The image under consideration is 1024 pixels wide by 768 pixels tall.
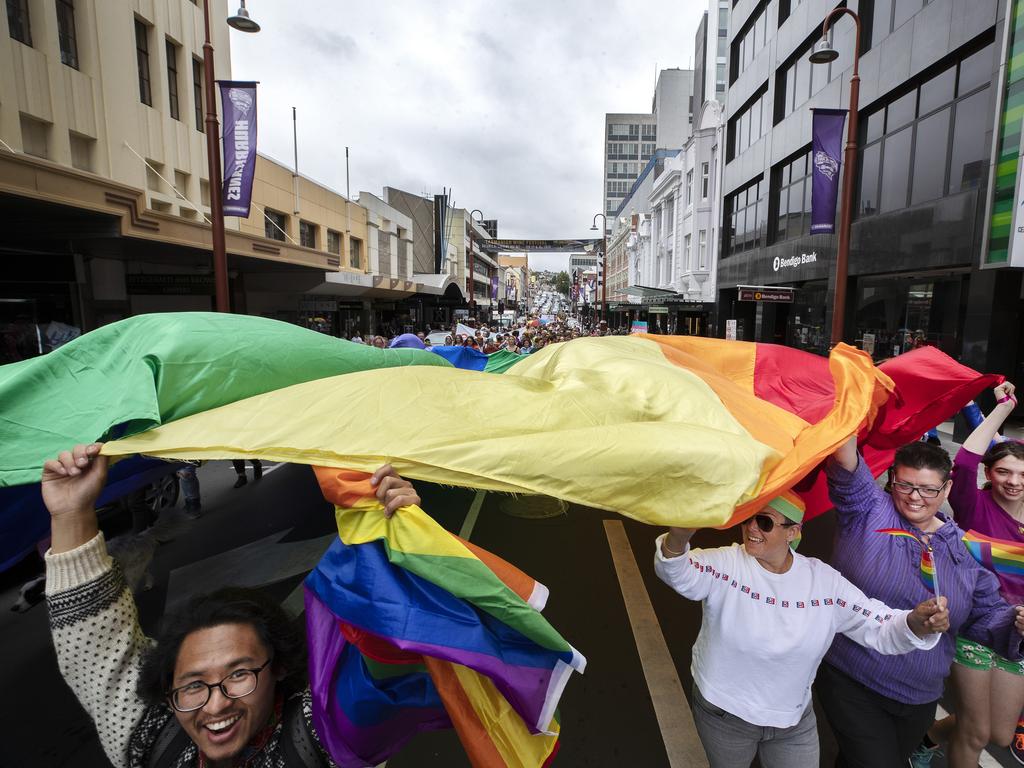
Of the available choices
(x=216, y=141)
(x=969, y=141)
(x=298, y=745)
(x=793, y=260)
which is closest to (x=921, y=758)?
(x=298, y=745)

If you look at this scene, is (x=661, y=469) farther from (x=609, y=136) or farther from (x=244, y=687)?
(x=609, y=136)

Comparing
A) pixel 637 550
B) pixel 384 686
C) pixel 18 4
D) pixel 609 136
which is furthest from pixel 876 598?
pixel 609 136

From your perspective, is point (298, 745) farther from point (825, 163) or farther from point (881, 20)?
point (881, 20)

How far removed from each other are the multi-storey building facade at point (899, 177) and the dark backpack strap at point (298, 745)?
1452 cm

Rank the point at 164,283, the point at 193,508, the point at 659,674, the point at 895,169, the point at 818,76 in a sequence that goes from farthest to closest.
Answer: the point at 818,76 → the point at 895,169 → the point at 164,283 → the point at 193,508 → the point at 659,674

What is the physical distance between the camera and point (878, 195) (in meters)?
16.2

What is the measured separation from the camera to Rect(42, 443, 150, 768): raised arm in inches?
67.5

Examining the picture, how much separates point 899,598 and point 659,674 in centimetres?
181

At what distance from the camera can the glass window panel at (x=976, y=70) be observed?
38.4 feet

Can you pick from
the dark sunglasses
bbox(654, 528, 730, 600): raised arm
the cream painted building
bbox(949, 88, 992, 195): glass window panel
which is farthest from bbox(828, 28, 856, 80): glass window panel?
bbox(654, 528, 730, 600): raised arm

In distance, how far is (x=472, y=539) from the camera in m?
5.82

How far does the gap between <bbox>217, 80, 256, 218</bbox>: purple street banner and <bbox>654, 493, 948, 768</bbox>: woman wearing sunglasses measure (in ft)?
37.9

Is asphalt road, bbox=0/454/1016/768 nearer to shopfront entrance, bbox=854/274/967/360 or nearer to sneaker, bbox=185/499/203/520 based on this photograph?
sneaker, bbox=185/499/203/520

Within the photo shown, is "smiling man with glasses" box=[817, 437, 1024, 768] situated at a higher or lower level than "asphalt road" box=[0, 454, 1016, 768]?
higher
